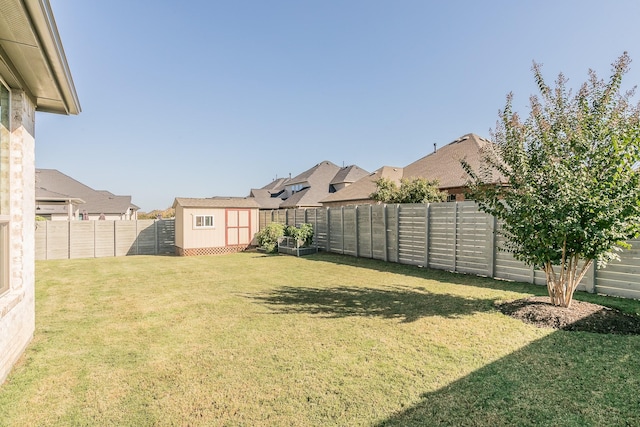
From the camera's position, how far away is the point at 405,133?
70.9 ft

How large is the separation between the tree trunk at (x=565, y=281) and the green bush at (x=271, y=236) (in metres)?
11.8

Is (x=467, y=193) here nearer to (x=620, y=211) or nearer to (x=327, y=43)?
(x=620, y=211)

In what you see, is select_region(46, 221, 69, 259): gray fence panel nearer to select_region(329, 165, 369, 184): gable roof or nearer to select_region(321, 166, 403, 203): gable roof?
select_region(321, 166, 403, 203): gable roof

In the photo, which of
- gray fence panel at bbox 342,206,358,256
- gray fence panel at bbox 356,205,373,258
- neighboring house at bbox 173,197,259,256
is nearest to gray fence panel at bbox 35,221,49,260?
neighboring house at bbox 173,197,259,256

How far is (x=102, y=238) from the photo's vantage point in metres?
15.2

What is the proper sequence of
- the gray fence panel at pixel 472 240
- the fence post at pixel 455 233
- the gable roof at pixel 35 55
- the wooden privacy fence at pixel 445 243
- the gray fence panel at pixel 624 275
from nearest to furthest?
the gable roof at pixel 35 55 < the gray fence panel at pixel 624 275 < the wooden privacy fence at pixel 445 243 < the gray fence panel at pixel 472 240 < the fence post at pixel 455 233

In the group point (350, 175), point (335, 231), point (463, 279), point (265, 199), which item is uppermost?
point (350, 175)

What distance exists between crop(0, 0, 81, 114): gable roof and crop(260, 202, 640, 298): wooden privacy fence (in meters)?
7.96

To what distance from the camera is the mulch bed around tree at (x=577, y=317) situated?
180 inches

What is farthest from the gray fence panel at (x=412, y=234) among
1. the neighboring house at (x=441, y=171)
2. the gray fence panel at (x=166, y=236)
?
the gray fence panel at (x=166, y=236)

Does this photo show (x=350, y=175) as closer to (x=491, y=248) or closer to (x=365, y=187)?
(x=365, y=187)

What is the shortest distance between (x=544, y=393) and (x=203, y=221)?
15.2m

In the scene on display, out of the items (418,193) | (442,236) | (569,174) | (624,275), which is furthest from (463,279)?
(418,193)

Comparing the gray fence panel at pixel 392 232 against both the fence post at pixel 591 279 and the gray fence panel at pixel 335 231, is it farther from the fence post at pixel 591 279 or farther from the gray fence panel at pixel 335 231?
the fence post at pixel 591 279
